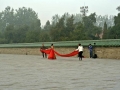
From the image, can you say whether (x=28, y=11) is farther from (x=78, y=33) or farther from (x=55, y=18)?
(x=78, y=33)

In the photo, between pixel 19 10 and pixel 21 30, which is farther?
pixel 19 10

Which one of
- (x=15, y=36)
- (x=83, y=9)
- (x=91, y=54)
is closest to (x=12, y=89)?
(x=91, y=54)

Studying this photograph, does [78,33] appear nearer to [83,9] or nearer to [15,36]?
[15,36]

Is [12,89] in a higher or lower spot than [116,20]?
lower

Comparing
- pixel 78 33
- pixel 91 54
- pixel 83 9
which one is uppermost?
pixel 83 9

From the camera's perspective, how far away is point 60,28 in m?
44.6

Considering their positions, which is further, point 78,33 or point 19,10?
point 19,10

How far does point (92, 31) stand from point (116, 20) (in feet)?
20.8

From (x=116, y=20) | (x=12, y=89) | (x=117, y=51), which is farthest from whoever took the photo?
(x=116, y=20)

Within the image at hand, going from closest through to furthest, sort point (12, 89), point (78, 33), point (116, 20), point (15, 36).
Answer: point (12, 89)
point (78, 33)
point (116, 20)
point (15, 36)

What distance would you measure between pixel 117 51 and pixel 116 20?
2048cm

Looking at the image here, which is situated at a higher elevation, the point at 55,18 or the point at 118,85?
the point at 55,18

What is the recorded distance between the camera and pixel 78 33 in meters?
39.0

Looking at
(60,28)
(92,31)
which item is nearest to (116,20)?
(92,31)
